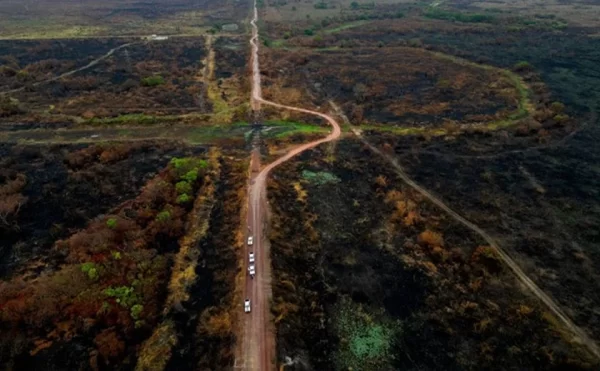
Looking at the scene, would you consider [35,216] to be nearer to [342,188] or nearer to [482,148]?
[342,188]

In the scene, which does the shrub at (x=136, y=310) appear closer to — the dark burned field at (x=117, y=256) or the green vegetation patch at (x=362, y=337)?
the dark burned field at (x=117, y=256)

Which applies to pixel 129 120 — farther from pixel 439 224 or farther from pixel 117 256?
pixel 439 224

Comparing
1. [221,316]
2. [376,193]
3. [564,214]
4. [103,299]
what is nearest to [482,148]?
[564,214]

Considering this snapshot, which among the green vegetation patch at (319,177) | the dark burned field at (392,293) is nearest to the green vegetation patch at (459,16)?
the green vegetation patch at (319,177)

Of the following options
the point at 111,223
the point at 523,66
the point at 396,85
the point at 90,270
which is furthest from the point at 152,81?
the point at 523,66

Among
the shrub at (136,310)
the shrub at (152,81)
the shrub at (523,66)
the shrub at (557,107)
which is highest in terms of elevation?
the shrub at (523,66)

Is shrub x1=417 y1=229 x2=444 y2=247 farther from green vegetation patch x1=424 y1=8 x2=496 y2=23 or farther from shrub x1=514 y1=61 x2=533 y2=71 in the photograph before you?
green vegetation patch x1=424 y1=8 x2=496 y2=23
